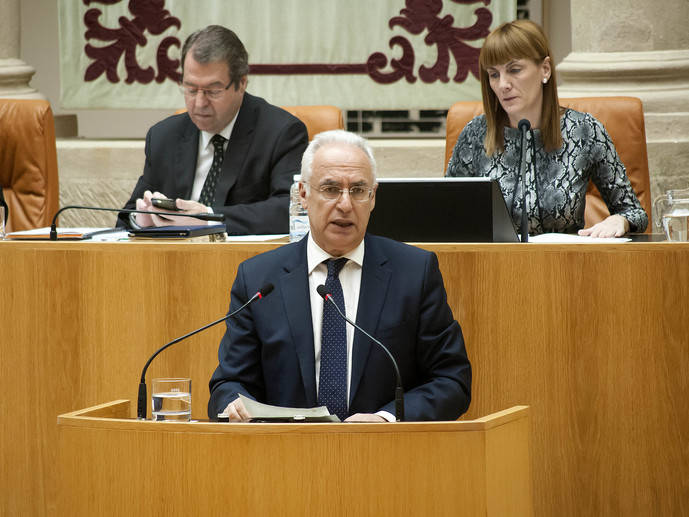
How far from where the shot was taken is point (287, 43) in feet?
20.0

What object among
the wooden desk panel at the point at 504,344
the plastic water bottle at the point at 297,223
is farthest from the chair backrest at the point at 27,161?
the plastic water bottle at the point at 297,223

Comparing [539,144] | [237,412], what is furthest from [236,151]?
[237,412]

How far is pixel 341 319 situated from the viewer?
2.54 metres

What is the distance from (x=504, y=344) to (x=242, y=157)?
1385 mm

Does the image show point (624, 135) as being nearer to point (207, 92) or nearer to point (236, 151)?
point (236, 151)

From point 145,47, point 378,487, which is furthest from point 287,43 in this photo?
point 378,487

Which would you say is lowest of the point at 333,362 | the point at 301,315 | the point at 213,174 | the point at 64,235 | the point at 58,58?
the point at 333,362

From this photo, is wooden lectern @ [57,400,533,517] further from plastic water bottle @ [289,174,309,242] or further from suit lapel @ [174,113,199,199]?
suit lapel @ [174,113,199,199]

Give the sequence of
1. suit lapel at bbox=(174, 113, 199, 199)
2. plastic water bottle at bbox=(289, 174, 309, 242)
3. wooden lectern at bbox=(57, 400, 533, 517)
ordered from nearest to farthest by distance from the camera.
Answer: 1. wooden lectern at bbox=(57, 400, 533, 517)
2. plastic water bottle at bbox=(289, 174, 309, 242)
3. suit lapel at bbox=(174, 113, 199, 199)

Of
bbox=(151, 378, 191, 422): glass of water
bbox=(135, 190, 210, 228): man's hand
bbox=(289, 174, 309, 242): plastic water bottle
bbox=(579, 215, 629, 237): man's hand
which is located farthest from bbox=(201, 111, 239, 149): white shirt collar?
bbox=(151, 378, 191, 422): glass of water

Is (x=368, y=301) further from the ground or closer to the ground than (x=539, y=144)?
closer to the ground

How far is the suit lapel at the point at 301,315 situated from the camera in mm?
2482

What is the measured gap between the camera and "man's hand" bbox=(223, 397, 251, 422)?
2137mm

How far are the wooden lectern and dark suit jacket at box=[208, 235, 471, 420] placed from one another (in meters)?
0.57
